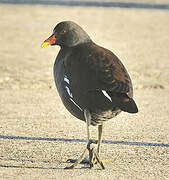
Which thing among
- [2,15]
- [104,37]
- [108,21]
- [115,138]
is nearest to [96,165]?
[115,138]

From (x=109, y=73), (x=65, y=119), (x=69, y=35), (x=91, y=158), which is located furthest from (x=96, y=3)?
(x=109, y=73)

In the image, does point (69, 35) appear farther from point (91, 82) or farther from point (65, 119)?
point (65, 119)

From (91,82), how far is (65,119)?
2.35 metres

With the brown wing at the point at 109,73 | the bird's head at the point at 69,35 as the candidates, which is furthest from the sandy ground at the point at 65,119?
the bird's head at the point at 69,35

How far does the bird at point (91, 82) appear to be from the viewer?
15.7 ft

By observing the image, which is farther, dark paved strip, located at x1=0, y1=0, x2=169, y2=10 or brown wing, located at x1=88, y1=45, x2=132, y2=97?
Result: dark paved strip, located at x1=0, y1=0, x2=169, y2=10

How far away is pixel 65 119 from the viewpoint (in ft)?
23.5

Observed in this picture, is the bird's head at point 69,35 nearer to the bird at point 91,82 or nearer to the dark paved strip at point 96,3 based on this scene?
the bird at point 91,82

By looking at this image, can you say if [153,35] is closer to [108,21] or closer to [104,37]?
[104,37]

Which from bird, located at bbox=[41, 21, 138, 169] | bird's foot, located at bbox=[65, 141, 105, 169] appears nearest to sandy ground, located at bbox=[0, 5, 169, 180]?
bird's foot, located at bbox=[65, 141, 105, 169]

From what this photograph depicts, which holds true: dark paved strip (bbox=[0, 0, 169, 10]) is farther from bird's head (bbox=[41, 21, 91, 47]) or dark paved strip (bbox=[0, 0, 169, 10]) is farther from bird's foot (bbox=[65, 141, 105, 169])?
bird's foot (bbox=[65, 141, 105, 169])

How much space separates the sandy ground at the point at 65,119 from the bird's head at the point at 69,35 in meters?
1.15

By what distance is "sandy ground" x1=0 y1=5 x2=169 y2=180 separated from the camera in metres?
5.27

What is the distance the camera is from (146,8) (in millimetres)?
22219
